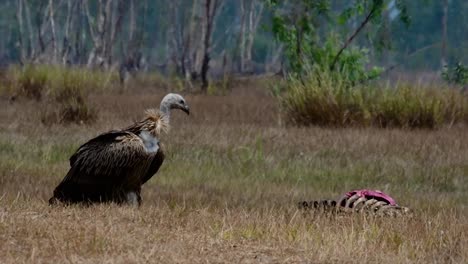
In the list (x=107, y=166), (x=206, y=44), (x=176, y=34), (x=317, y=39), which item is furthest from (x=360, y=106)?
(x=176, y=34)

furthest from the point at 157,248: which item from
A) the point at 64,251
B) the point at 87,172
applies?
the point at 87,172

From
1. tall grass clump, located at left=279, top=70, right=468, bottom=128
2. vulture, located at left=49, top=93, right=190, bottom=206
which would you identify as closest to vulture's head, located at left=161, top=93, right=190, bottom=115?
vulture, located at left=49, top=93, right=190, bottom=206

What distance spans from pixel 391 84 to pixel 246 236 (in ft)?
36.6

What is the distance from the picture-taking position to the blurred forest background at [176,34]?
117 feet

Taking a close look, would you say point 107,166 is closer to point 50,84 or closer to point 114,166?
point 114,166

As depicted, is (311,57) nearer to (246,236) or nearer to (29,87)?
(29,87)

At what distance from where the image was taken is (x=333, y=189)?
10750 millimetres

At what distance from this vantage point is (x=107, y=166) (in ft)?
25.5

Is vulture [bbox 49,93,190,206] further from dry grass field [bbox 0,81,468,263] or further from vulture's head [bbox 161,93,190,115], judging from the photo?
vulture's head [bbox 161,93,190,115]

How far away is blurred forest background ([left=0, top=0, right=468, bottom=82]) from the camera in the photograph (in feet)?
117

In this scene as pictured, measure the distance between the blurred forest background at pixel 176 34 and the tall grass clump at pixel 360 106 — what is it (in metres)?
4.68

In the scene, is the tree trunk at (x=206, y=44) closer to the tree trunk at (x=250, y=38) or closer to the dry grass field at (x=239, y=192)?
the dry grass field at (x=239, y=192)

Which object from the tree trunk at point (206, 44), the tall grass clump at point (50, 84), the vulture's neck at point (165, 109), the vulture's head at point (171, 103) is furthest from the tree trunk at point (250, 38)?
the vulture's neck at point (165, 109)

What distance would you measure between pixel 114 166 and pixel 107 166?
2.3 inches
